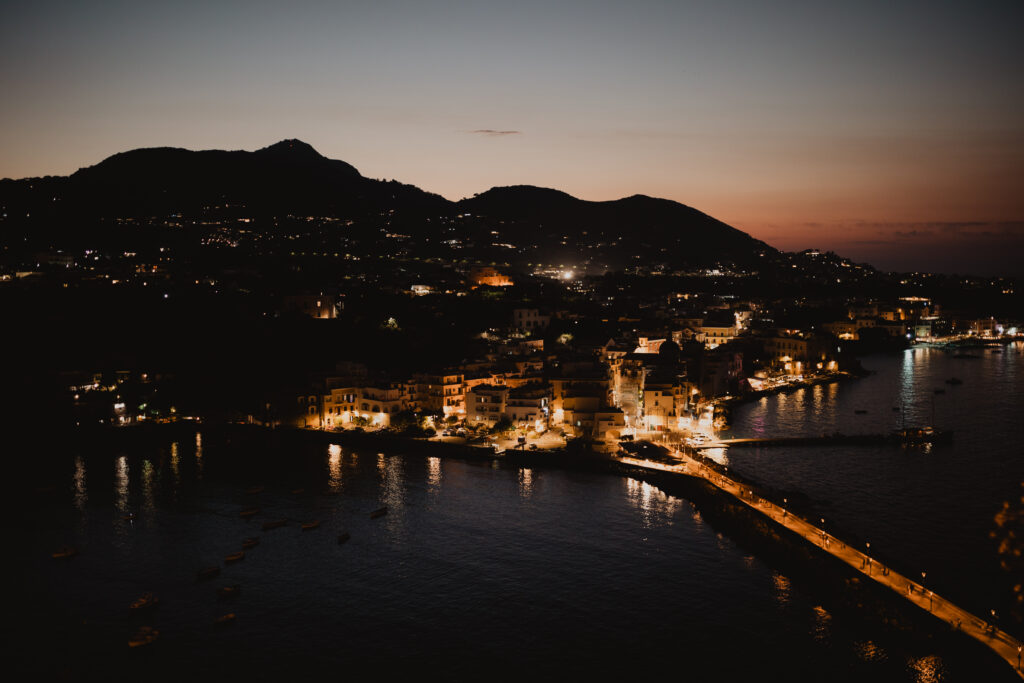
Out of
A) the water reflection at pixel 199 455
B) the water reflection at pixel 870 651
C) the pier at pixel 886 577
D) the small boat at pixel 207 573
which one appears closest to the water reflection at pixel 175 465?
the water reflection at pixel 199 455

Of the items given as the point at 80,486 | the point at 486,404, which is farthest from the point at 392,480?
the point at 80,486

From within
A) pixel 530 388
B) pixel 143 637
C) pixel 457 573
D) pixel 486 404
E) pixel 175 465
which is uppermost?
pixel 530 388

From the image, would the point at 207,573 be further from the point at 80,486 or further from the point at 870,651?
the point at 870,651

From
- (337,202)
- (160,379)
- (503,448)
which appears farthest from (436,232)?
(503,448)

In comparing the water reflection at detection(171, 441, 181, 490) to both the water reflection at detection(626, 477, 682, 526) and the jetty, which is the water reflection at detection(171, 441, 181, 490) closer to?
the water reflection at detection(626, 477, 682, 526)

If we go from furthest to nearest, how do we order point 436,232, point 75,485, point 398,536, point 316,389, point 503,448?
point 436,232, point 316,389, point 503,448, point 75,485, point 398,536

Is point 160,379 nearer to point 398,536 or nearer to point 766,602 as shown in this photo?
point 398,536

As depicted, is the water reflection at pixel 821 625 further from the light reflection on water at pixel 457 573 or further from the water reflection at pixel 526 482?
the water reflection at pixel 526 482
